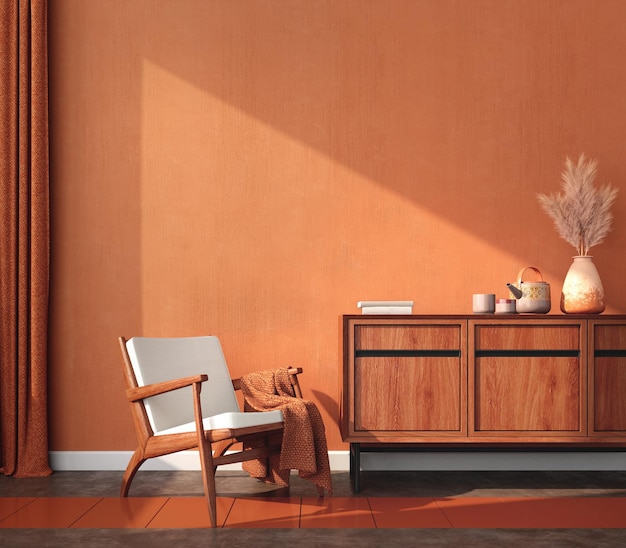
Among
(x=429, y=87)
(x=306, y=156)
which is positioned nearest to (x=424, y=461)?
(x=306, y=156)

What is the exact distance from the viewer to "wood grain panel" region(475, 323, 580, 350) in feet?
12.6

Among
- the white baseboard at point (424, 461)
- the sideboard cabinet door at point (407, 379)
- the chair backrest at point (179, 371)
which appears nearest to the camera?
the chair backrest at point (179, 371)

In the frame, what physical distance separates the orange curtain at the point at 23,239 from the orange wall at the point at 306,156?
0.18m

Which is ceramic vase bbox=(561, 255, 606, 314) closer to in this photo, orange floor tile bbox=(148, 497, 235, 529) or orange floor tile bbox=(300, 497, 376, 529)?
orange floor tile bbox=(300, 497, 376, 529)

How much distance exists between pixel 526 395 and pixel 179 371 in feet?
5.81

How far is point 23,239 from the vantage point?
4.20m

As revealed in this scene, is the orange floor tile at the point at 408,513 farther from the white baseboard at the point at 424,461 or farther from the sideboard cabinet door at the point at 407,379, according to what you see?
the white baseboard at the point at 424,461

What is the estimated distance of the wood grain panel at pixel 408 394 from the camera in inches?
149

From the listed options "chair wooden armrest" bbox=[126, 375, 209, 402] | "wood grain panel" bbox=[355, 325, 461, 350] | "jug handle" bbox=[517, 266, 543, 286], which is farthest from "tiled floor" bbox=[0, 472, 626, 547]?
"jug handle" bbox=[517, 266, 543, 286]

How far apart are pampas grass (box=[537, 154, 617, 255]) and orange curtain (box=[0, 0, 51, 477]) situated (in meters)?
2.86

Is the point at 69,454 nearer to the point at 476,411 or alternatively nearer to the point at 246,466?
the point at 246,466

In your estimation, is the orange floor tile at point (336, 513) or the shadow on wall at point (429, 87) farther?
the shadow on wall at point (429, 87)

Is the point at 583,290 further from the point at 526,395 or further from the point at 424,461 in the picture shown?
the point at 424,461

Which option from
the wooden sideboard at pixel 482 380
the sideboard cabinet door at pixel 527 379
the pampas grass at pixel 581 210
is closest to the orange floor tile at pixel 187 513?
the wooden sideboard at pixel 482 380
